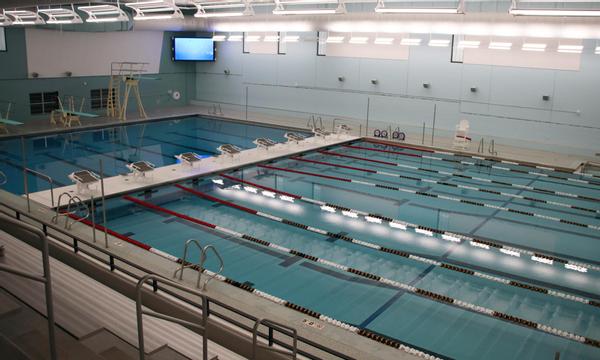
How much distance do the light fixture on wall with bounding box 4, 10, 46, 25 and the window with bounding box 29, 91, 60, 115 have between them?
2801mm

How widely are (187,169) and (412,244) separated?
6.11 m

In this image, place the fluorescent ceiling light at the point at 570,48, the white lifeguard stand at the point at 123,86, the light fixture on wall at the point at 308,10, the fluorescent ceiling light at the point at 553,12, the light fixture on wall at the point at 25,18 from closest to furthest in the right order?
the fluorescent ceiling light at the point at 553,12
the light fixture on wall at the point at 308,10
the fluorescent ceiling light at the point at 570,48
the light fixture on wall at the point at 25,18
the white lifeguard stand at the point at 123,86

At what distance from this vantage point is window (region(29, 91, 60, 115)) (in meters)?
18.9

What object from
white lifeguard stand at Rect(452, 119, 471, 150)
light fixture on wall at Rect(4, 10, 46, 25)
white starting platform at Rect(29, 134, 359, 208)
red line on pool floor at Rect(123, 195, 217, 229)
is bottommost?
red line on pool floor at Rect(123, 195, 217, 229)

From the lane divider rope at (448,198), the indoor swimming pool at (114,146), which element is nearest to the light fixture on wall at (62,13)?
the indoor swimming pool at (114,146)

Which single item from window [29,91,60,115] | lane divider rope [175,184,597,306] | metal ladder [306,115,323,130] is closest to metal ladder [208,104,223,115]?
metal ladder [306,115,323,130]

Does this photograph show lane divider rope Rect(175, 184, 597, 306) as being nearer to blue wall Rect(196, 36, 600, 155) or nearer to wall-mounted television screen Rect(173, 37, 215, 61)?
blue wall Rect(196, 36, 600, 155)

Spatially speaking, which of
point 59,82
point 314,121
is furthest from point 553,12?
point 59,82

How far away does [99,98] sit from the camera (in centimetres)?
2105

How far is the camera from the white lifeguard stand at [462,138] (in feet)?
50.9

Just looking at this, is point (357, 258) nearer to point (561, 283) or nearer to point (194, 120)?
point (561, 283)

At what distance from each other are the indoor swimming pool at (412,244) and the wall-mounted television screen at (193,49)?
37.5 ft

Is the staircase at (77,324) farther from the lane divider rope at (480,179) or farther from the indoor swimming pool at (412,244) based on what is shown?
the lane divider rope at (480,179)

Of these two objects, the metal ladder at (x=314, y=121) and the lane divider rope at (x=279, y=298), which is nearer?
the lane divider rope at (x=279, y=298)
